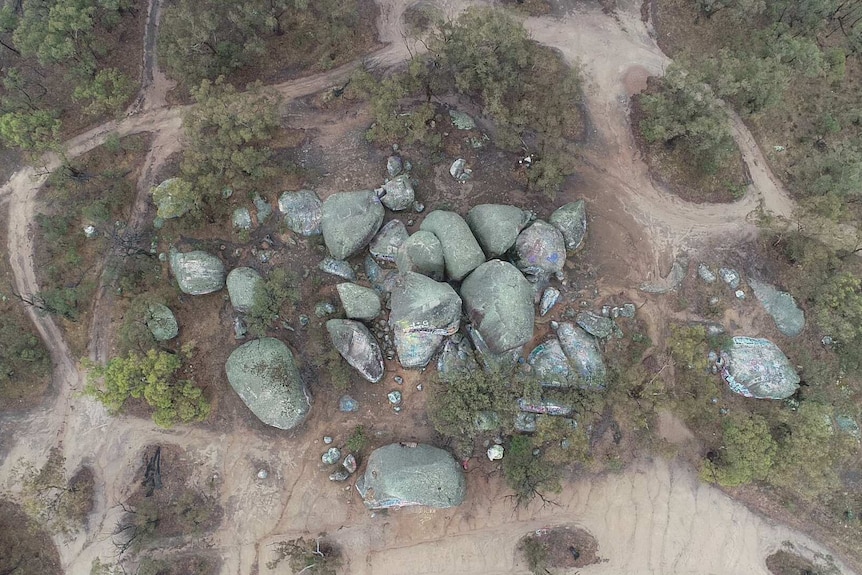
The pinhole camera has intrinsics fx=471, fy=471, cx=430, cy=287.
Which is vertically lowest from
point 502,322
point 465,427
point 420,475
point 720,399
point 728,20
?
point 420,475

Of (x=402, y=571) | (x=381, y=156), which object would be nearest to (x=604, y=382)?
(x=402, y=571)

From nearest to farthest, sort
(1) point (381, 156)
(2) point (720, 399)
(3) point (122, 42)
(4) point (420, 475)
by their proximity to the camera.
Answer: (4) point (420, 475), (2) point (720, 399), (1) point (381, 156), (3) point (122, 42)

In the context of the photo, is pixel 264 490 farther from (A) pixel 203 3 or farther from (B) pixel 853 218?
(B) pixel 853 218

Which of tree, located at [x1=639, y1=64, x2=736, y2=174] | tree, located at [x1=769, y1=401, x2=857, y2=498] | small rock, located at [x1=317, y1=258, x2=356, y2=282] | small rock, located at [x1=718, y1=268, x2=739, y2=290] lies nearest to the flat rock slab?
small rock, located at [x1=718, y1=268, x2=739, y2=290]

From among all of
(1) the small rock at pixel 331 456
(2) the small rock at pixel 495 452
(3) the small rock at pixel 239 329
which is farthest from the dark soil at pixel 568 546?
(3) the small rock at pixel 239 329

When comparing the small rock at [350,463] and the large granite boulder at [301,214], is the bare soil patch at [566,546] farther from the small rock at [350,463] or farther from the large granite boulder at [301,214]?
the large granite boulder at [301,214]
